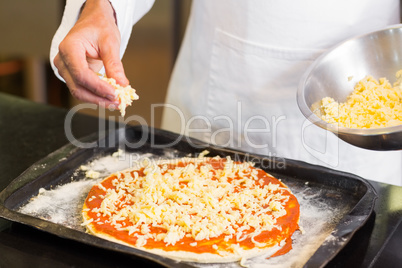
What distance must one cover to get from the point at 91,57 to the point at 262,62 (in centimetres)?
52

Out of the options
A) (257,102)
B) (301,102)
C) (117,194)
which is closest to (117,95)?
(117,194)

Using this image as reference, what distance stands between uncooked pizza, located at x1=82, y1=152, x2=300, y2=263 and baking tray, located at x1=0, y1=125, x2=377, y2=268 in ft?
0.11

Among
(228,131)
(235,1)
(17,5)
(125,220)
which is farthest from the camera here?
(17,5)

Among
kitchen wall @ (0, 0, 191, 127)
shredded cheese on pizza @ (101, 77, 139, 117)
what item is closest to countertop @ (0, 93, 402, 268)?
shredded cheese on pizza @ (101, 77, 139, 117)

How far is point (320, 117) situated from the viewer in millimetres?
1257

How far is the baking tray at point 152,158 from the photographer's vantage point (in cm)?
102

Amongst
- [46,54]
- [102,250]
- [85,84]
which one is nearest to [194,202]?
[102,250]

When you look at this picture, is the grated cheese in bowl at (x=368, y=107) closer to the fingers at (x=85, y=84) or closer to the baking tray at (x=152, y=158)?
the baking tray at (x=152, y=158)

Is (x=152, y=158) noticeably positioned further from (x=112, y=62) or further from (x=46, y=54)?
(x=46, y=54)

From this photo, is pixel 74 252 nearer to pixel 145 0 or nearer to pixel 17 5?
pixel 145 0

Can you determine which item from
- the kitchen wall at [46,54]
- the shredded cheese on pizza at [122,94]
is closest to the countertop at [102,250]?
the shredded cheese on pizza at [122,94]

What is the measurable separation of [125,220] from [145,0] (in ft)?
2.54

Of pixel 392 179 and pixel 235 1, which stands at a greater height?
pixel 235 1

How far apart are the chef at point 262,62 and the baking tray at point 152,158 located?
21 centimetres
